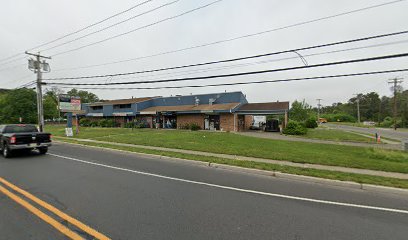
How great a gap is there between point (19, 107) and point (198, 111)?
3676cm

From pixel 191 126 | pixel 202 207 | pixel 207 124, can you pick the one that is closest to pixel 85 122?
pixel 191 126

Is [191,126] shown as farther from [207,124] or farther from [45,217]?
[45,217]

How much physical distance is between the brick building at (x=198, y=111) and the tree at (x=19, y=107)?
563 inches

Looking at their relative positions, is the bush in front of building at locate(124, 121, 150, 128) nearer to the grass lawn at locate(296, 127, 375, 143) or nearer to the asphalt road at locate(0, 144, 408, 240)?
the grass lawn at locate(296, 127, 375, 143)

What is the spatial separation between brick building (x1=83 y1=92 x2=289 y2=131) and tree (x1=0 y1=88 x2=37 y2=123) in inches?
563

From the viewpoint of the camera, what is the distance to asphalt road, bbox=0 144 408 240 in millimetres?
3674

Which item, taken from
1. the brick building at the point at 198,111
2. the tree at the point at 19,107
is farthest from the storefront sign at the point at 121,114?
the tree at the point at 19,107

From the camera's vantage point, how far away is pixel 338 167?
28.6 ft

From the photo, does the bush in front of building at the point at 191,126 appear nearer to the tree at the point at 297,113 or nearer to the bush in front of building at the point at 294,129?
the bush in front of building at the point at 294,129

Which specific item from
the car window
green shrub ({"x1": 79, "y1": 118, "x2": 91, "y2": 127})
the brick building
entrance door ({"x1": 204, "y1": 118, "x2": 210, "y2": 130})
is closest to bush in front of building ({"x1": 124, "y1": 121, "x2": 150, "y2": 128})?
the brick building

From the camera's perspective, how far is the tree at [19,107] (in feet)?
139

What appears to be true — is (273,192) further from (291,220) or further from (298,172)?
(298,172)

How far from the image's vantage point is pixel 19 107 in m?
42.6

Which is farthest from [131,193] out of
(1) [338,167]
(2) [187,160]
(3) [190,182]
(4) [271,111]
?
(4) [271,111]
